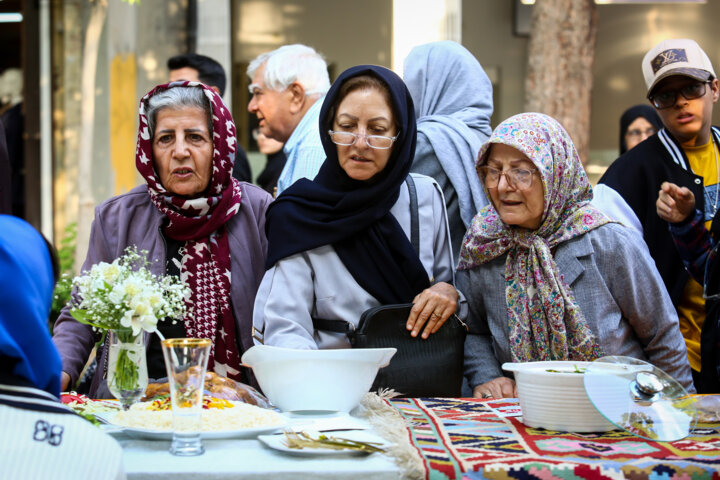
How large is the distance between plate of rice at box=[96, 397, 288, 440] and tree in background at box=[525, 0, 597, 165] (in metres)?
4.46

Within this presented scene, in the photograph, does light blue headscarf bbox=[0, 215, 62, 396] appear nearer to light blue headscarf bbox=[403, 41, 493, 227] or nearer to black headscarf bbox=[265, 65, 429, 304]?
black headscarf bbox=[265, 65, 429, 304]

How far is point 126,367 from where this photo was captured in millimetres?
2275

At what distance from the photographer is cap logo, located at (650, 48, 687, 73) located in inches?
152

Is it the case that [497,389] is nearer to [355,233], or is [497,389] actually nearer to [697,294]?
[355,233]

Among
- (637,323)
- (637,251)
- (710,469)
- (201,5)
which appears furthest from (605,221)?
(201,5)

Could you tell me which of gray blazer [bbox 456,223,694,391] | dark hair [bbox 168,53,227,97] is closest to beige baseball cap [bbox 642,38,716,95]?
gray blazer [bbox 456,223,694,391]

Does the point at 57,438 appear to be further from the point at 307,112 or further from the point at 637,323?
the point at 307,112

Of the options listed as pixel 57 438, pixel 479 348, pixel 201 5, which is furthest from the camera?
pixel 201 5

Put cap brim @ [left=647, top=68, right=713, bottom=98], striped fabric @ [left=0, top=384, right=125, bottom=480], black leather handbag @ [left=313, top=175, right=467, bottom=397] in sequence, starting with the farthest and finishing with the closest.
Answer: cap brim @ [left=647, top=68, right=713, bottom=98]
black leather handbag @ [left=313, top=175, right=467, bottom=397]
striped fabric @ [left=0, top=384, right=125, bottom=480]

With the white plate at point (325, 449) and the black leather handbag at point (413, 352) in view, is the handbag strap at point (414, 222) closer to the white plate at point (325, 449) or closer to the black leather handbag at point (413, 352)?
Answer: the black leather handbag at point (413, 352)

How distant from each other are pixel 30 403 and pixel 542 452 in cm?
110

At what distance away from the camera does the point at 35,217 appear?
8.13m

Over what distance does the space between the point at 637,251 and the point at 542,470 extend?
1.36 meters

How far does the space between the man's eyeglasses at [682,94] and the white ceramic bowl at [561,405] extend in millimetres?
2126
